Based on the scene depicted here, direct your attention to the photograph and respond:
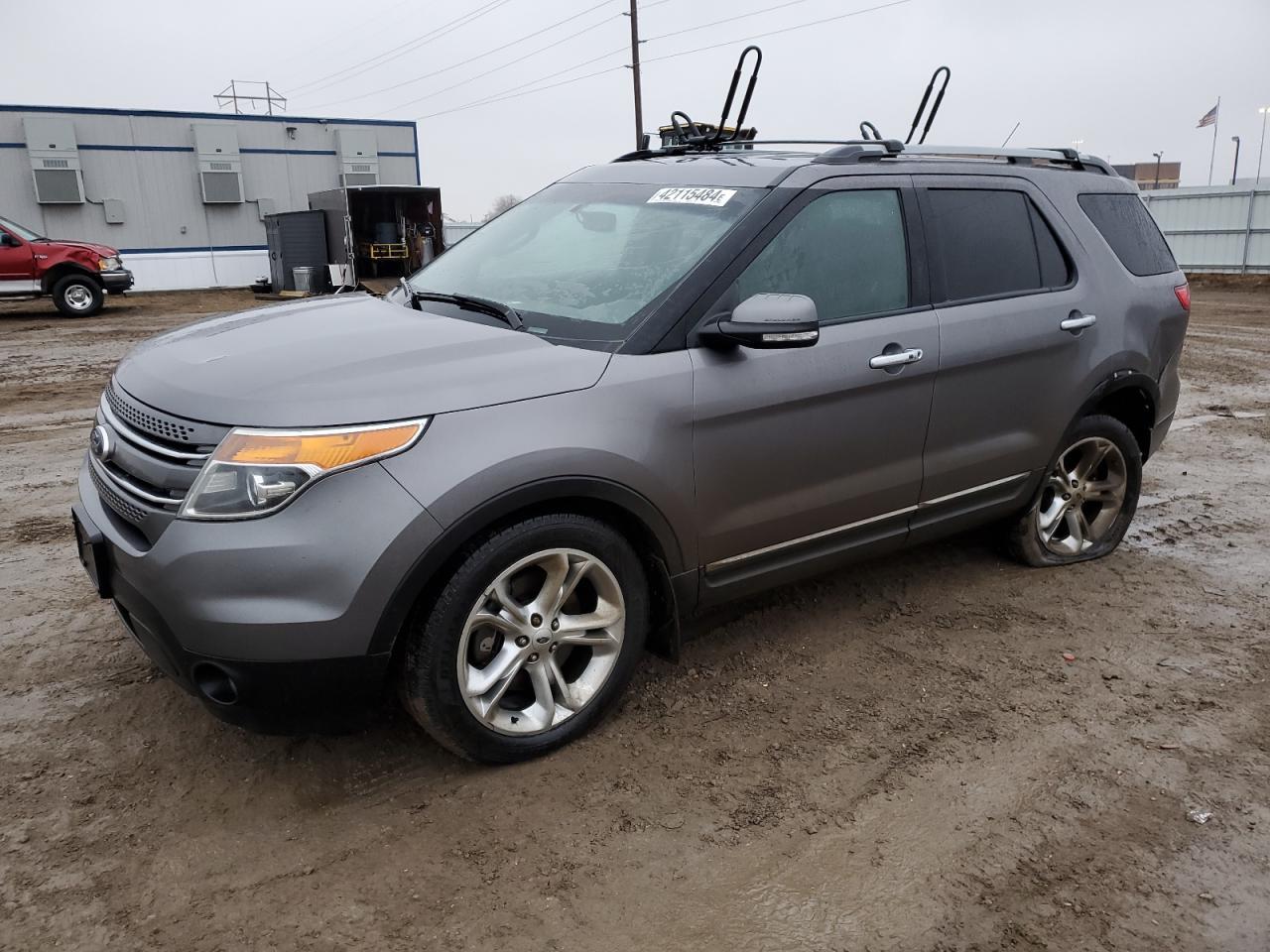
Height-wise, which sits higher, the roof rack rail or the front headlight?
the roof rack rail

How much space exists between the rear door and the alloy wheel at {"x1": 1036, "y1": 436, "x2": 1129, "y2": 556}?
366 millimetres

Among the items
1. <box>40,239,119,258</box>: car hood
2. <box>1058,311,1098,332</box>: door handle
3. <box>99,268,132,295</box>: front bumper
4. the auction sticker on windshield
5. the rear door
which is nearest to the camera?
the auction sticker on windshield

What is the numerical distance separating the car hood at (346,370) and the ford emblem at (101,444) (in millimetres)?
161

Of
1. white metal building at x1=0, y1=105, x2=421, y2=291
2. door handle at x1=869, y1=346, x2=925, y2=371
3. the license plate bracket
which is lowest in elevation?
the license plate bracket

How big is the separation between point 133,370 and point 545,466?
143 centimetres

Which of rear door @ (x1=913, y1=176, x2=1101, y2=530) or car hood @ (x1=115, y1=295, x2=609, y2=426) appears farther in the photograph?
rear door @ (x1=913, y1=176, x2=1101, y2=530)

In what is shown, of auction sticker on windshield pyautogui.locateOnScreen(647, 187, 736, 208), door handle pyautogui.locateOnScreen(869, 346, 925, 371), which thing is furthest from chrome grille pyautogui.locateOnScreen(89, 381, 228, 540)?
door handle pyautogui.locateOnScreen(869, 346, 925, 371)

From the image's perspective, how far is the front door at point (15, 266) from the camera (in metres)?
17.5

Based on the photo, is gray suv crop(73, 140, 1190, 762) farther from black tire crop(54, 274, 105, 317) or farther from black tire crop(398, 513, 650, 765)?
black tire crop(54, 274, 105, 317)

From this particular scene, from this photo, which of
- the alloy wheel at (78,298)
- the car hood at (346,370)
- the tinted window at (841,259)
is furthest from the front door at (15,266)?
the tinted window at (841,259)

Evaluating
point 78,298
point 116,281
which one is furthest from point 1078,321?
point 78,298

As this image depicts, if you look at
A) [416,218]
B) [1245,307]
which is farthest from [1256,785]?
[416,218]

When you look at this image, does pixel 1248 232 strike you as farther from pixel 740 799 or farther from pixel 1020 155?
pixel 740 799

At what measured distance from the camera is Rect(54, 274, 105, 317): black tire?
18219 millimetres
